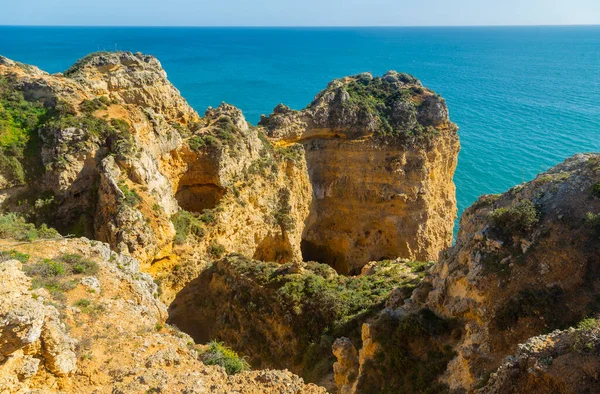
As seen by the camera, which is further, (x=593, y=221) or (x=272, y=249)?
(x=272, y=249)

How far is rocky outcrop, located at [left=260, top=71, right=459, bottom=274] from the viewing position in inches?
1382

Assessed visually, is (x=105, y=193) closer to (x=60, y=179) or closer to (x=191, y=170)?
(x=60, y=179)

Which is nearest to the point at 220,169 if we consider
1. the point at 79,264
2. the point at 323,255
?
the point at 79,264

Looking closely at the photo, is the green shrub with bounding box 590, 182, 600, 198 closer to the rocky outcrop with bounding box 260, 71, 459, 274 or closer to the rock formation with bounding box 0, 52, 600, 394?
the rock formation with bounding box 0, 52, 600, 394

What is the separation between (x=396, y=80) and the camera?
133ft

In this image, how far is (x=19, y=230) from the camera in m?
17.4

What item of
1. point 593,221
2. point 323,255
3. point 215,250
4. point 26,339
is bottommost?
point 323,255

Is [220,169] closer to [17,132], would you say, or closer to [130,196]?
[130,196]

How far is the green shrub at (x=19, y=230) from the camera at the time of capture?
1680cm

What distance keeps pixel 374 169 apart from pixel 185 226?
1883cm

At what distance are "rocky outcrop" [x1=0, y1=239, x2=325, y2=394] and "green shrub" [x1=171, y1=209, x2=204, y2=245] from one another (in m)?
7.07

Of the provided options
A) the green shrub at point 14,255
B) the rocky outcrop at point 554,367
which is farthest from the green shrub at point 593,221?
the green shrub at point 14,255

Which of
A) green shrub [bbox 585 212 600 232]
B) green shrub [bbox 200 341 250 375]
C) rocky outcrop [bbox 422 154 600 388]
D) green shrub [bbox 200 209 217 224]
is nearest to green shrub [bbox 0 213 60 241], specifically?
green shrub [bbox 200 209 217 224]

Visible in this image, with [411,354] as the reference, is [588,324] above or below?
above
